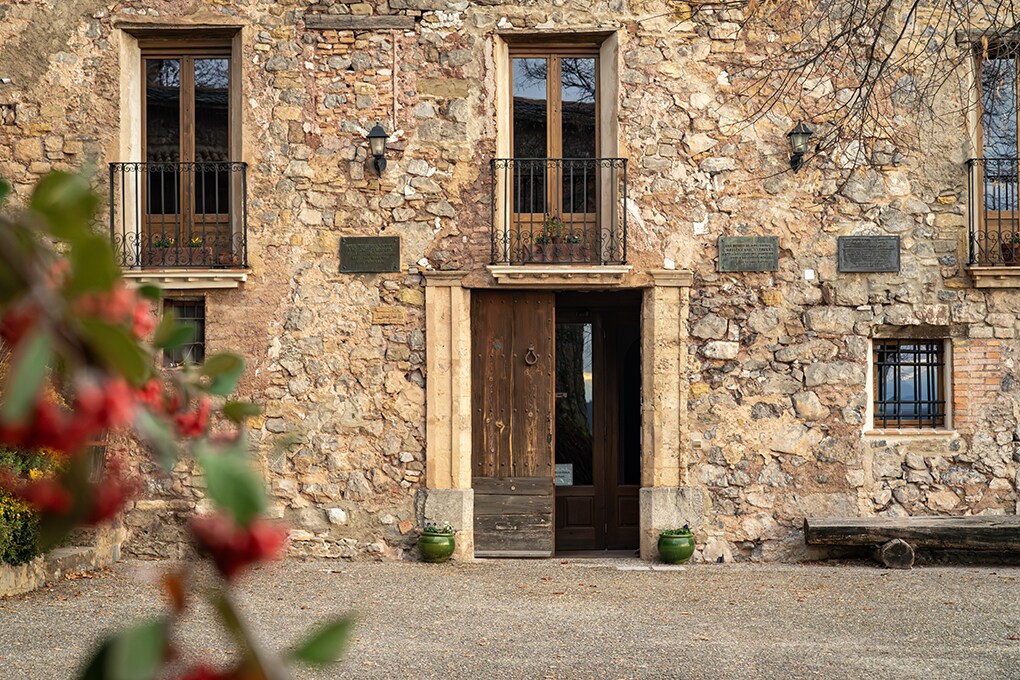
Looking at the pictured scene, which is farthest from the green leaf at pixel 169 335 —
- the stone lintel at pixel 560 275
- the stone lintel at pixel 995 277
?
the stone lintel at pixel 995 277

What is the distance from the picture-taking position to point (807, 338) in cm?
1043

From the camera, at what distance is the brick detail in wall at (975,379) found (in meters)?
10.4

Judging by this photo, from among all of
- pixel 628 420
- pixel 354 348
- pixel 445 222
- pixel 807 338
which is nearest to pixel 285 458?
pixel 354 348

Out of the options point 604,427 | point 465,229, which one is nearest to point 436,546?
point 604,427

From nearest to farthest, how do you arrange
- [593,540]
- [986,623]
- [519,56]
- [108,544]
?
[986,623], [108,544], [519,56], [593,540]

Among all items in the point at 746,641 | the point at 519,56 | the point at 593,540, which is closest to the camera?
the point at 746,641

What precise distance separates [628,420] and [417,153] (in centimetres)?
331

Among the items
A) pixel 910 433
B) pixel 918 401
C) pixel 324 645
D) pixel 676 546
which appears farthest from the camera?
pixel 918 401

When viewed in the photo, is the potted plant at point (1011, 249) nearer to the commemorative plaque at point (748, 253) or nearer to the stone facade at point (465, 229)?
the stone facade at point (465, 229)

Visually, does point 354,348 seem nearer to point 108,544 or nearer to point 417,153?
point 417,153

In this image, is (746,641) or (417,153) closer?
(746,641)

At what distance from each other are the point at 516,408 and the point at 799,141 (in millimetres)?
3223

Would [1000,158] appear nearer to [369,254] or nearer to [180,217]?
[369,254]

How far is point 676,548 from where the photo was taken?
10156mm
